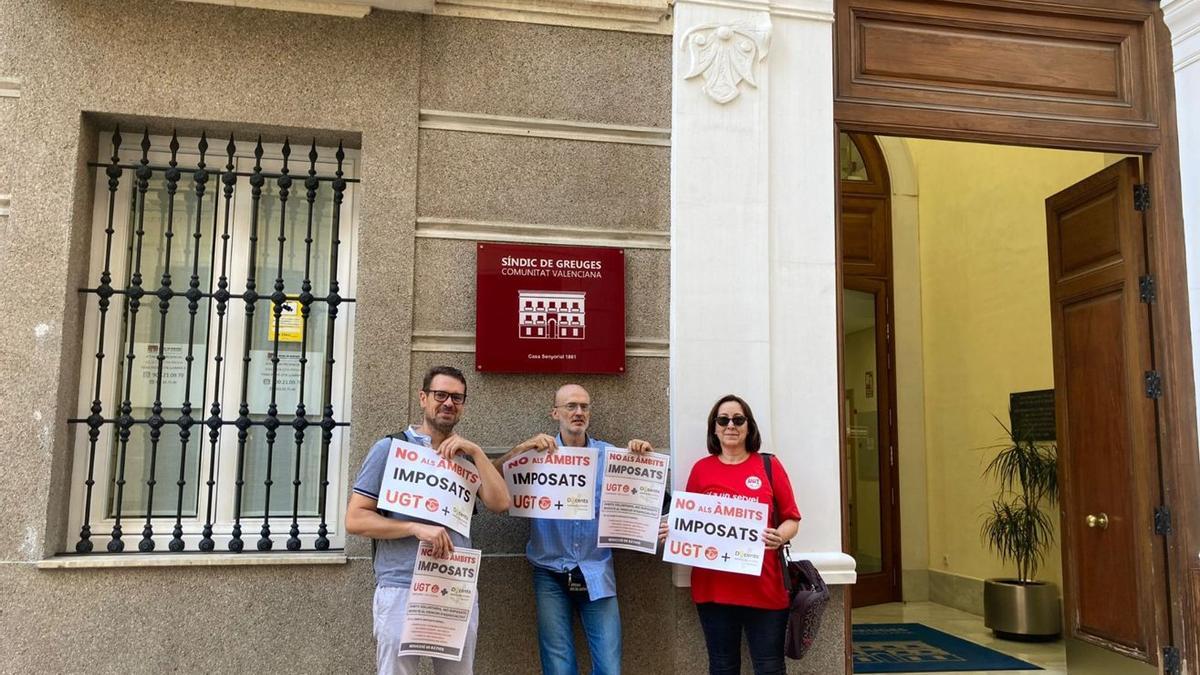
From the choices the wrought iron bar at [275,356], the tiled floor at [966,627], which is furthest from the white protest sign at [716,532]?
the tiled floor at [966,627]

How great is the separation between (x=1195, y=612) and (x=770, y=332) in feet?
10.0

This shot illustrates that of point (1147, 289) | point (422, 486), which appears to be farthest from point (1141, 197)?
point (422, 486)

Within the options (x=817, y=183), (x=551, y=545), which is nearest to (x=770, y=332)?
(x=817, y=183)

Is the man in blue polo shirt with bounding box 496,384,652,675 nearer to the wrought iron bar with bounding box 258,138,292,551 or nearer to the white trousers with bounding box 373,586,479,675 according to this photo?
the white trousers with bounding box 373,586,479,675

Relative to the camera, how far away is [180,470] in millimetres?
4832

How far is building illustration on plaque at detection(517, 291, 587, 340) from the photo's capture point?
4917 mm

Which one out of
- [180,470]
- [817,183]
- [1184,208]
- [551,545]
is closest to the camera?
[551,545]

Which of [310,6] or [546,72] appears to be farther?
[546,72]

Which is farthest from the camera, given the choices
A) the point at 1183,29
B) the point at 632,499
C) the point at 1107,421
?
the point at 1107,421

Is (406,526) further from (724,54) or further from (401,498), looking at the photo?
(724,54)

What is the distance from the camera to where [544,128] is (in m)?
5.11

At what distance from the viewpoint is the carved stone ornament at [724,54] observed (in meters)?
5.18

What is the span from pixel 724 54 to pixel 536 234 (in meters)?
1.50

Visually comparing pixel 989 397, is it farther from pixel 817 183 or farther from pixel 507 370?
pixel 507 370
